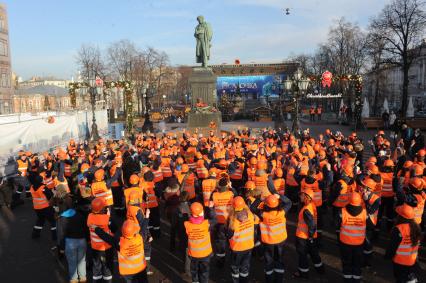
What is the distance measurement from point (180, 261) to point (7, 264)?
3.56 m

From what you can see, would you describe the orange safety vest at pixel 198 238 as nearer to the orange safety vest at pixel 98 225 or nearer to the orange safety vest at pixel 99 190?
the orange safety vest at pixel 98 225

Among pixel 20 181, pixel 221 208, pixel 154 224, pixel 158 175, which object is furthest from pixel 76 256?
pixel 20 181

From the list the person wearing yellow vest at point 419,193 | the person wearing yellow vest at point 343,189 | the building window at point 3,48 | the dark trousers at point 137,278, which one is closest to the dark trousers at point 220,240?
the dark trousers at point 137,278

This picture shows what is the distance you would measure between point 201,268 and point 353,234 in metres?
2.47

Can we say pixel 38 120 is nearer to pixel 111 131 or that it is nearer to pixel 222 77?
pixel 111 131

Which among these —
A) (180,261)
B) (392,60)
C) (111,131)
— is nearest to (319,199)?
(180,261)

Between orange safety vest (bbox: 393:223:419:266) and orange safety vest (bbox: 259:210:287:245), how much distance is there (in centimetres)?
172

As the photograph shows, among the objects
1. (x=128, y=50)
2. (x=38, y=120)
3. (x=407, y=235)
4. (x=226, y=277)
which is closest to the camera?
(x=407, y=235)

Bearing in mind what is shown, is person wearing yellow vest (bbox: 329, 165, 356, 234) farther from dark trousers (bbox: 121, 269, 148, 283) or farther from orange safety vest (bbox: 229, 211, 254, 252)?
dark trousers (bbox: 121, 269, 148, 283)

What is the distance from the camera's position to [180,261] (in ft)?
24.8

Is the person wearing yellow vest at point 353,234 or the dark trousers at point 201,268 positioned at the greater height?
the person wearing yellow vest at point 353,234

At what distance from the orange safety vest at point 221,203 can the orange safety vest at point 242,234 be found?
987mm

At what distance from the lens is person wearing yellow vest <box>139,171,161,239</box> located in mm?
8242

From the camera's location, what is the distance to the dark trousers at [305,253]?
6344 millimetres
